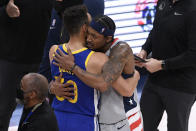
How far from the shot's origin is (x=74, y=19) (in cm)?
327

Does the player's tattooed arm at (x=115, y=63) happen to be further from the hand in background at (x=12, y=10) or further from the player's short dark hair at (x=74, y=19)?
the hand in background at (x=12, y=10)

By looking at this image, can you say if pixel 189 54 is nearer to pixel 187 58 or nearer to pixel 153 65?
pixel 187 58

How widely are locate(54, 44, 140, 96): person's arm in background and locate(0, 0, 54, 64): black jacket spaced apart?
4.88ft

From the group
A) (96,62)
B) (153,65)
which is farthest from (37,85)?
(153,65)

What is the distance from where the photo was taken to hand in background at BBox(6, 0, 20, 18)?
13.9 feet

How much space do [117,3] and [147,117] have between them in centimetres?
346

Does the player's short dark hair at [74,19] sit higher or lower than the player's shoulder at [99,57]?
higher

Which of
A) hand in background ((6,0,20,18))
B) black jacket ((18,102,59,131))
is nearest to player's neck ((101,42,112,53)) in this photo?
black jacket ((18,102,59,131))

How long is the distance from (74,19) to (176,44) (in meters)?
1.19

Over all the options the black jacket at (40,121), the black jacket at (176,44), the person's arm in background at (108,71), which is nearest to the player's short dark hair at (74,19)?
the person's arm in background at (108,71)

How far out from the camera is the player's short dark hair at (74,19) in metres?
3.23

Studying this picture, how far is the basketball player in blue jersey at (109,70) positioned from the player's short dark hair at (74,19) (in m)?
0.12

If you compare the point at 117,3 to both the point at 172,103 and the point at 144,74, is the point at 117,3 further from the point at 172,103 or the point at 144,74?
the point at 172,103

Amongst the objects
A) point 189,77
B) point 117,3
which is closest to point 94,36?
point 189,77
